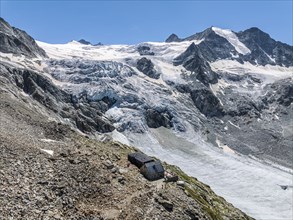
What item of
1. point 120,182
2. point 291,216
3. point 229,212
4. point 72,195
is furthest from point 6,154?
point 291,216

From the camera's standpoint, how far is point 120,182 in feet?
151

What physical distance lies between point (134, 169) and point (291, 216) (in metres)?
149

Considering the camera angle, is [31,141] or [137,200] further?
[31,141]

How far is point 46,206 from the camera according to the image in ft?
128

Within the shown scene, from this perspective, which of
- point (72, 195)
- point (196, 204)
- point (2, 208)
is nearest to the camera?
point (2, 208)

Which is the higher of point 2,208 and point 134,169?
point 134,169

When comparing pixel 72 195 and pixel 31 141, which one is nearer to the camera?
pixel 72 195

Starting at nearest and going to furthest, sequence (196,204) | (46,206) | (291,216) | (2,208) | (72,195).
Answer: (2,208)
(46,206)
(72,195)
(196,204)
(291,216)

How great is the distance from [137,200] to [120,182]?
12.3 ft

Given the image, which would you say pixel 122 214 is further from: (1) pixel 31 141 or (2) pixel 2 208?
(1) pixel 31 141

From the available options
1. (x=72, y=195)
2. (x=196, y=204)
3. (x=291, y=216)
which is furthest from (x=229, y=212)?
(x=291, y=216)

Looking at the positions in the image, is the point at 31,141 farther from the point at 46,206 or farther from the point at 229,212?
the point at 229,212

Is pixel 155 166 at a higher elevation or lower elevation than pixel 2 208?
higher

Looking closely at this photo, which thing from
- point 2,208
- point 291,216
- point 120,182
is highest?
point 120,182
